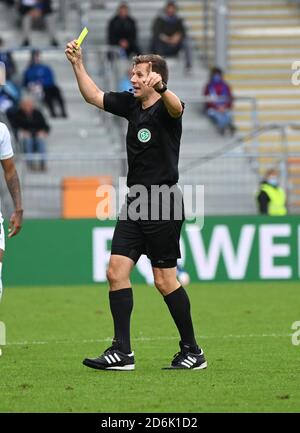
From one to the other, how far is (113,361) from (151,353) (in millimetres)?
1410

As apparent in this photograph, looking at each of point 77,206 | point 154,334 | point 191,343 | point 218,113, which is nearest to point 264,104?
point 218,113

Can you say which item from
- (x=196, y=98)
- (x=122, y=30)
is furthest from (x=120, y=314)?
(x=122, y=30)

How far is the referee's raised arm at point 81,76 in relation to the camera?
396 inches

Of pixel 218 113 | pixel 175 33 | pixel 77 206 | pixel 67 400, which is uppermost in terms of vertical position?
pixel 175 33

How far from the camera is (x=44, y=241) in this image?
20.1 meters

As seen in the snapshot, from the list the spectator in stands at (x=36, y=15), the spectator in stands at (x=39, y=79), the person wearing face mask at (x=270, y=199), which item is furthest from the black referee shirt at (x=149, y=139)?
the spectator in stands at (x=36, y=15)

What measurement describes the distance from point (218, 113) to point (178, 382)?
A: 55.5 feet

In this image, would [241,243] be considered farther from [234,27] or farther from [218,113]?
[234,27]

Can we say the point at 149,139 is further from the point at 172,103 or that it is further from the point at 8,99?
the point at 8,99

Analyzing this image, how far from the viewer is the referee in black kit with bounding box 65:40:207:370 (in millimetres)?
10102

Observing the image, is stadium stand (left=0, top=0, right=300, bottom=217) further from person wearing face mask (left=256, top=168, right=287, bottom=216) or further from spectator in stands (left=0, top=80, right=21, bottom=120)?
spectator in stands (left=0, top=80, right=21, bottom=120)

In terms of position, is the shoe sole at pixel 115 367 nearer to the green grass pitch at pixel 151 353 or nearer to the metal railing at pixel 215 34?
the green grass pitch at pixel 151 353

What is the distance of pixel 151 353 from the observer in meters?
11.6

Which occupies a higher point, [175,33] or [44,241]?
[175,33]
